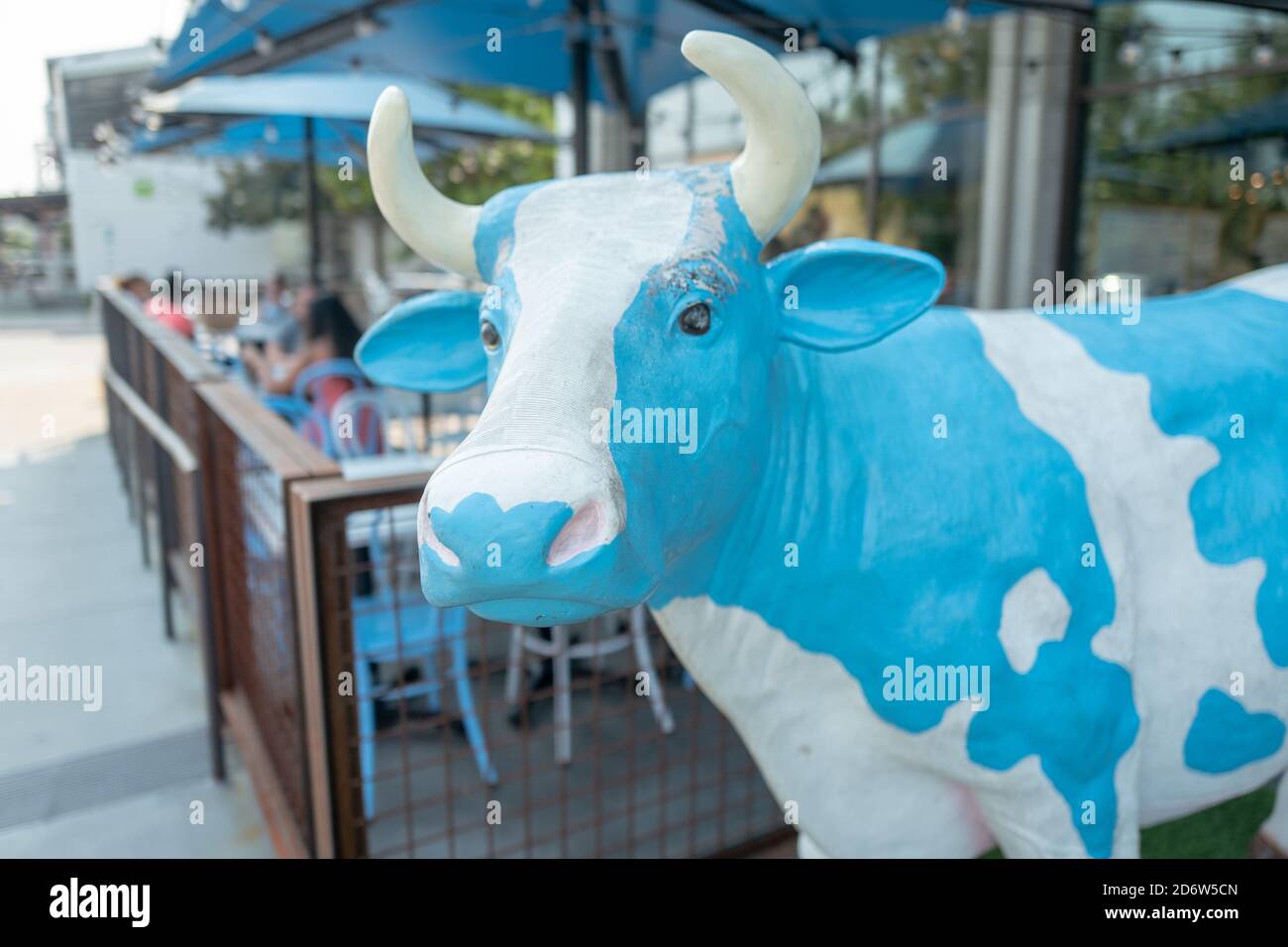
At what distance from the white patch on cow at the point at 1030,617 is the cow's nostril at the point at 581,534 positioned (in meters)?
0.74

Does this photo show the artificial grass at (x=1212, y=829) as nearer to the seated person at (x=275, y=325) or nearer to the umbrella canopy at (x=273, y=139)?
the seated person at (x=275, y=325)

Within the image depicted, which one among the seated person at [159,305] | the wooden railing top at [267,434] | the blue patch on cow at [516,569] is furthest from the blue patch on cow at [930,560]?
the seated person at [159,305]

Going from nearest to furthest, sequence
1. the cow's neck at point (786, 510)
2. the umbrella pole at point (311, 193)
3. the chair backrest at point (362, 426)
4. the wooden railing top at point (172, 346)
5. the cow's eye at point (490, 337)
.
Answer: the cow's eye at point (490, 337) < the cow's neck at point (786, 510) < the wooden railing top at point (172, 346) < the chair backrest at point (362, 426) < the umbrella pole at point (311, 193)

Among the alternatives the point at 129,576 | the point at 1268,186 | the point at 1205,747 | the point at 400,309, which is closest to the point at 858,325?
the point at 400,309

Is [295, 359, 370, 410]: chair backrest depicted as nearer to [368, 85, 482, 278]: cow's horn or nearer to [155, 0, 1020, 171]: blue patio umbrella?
[155, 0, 1020, 171]: blue patio umbrella

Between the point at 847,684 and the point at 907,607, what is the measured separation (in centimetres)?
16

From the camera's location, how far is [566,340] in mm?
1213

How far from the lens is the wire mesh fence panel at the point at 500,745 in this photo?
2.19 m

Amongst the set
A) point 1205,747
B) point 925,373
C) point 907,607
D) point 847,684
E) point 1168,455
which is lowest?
point 1205,747

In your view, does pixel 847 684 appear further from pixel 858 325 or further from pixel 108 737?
pixel 108 737

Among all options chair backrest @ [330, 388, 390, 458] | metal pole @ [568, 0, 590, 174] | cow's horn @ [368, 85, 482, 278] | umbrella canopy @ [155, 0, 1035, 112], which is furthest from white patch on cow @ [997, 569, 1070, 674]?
metal pole @ [568, 0, 590, 174]

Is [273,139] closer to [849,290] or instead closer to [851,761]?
[849,290]

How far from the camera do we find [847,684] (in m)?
1.55
